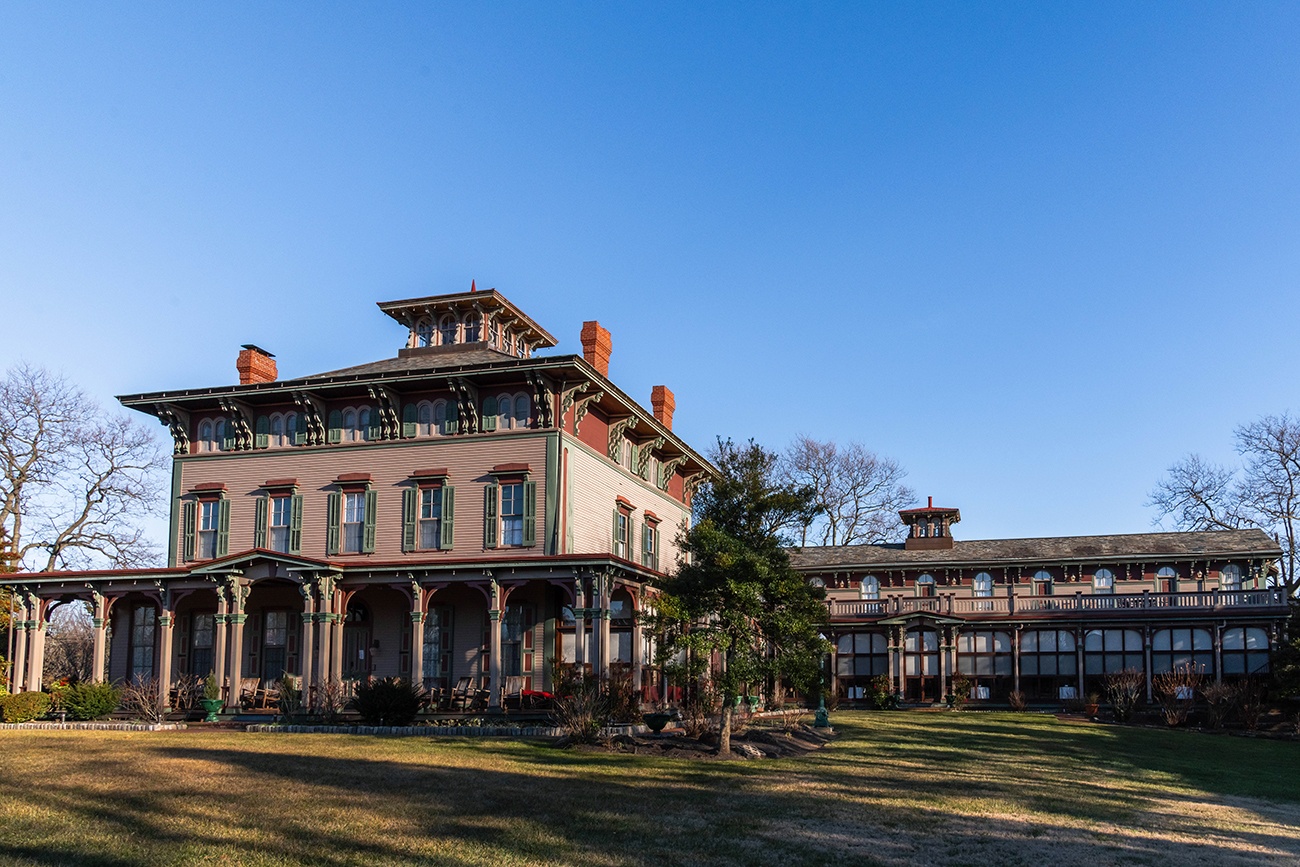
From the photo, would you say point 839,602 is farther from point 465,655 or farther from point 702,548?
point 702,548

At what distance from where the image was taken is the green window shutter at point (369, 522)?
107 ft

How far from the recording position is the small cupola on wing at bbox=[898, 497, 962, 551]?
5131cm

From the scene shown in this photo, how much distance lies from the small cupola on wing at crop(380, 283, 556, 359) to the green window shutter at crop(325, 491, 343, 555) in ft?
20.4

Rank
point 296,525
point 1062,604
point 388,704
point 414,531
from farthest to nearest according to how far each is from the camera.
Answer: point 1062,604
point 296,525
point 414,531
point 388,704

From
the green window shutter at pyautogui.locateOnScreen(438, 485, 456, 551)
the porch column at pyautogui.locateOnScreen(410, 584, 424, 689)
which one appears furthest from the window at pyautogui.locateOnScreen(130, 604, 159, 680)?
the porch column at pyautogui.locateOnScreen(410, 584, 424, 689)

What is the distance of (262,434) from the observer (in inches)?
1366

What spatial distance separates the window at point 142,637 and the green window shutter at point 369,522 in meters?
7.40

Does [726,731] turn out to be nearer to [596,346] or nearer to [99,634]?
[596,346]

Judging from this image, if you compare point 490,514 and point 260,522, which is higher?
point 490,514

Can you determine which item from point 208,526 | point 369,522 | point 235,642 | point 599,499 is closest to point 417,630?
point 369,522

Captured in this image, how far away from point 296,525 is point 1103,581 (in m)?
32.1

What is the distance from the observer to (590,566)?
28266 mm

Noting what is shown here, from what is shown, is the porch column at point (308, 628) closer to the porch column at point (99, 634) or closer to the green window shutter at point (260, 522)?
the green window shutter at point (260, 522)

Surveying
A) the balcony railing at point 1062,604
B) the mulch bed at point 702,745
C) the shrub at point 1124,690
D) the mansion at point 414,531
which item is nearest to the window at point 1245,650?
the mansion at point 414,531
